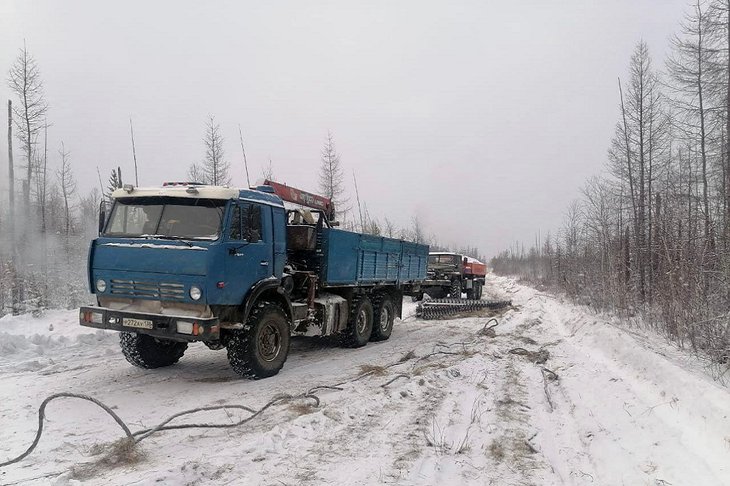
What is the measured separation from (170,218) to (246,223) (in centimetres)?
106

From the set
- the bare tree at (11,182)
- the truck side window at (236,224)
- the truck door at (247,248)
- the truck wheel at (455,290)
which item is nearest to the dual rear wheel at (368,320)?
the truck door at (247,248)

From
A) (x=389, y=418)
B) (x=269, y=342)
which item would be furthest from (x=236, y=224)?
(x=389, y=418)

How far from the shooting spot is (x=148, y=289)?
6633 millimetres

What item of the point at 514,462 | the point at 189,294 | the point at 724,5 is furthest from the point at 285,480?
the point at 724,5

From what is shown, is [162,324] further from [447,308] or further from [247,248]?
[447,308]

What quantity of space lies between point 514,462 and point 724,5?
19701 mm

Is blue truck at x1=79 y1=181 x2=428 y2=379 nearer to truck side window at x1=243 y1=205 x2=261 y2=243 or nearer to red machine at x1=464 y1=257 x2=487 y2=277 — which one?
truck side window at x1=243 y1=205 x2=261 y2=243

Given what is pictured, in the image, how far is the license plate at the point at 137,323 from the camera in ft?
21.2

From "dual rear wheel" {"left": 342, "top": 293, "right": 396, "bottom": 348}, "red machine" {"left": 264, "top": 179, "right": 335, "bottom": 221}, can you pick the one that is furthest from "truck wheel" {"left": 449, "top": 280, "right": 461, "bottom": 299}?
"red machine" {"left": 264, "top": 179, "right": 335, "bottom": 221}

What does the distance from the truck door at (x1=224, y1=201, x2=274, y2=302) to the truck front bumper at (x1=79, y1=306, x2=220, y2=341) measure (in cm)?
61

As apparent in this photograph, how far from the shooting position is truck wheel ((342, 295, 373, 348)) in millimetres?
10766

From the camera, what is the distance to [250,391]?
21.8ft

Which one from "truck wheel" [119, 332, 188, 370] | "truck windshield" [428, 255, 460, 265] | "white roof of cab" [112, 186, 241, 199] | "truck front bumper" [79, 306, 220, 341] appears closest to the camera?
"truck front bumper" [79, 306, 220, 341]

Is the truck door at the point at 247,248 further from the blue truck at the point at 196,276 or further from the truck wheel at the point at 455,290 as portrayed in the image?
the truck wheel at the point at 455,290
